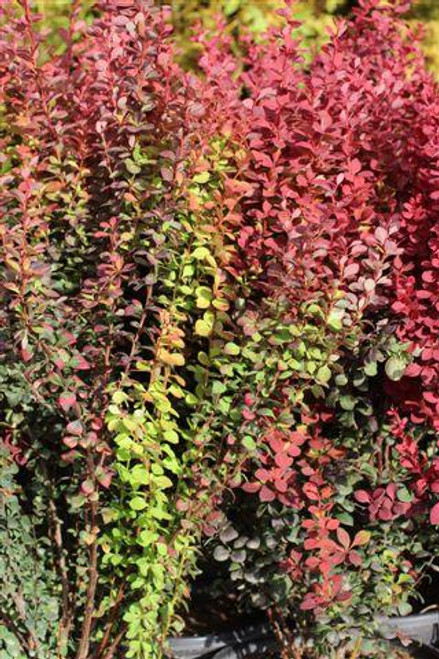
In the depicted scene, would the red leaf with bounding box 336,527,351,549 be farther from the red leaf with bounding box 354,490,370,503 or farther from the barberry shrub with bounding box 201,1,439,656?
the red leaf with bounding box 354,490,370,503

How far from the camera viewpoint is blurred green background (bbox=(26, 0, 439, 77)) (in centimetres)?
554

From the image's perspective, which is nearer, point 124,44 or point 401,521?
point 124,44

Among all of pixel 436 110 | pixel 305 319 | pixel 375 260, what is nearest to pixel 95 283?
pixel 305 319

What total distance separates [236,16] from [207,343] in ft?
12.5

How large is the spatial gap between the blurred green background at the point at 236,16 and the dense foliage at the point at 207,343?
118 inches

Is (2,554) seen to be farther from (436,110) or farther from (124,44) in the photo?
(436,110)

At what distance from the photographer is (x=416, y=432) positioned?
2.54 metres

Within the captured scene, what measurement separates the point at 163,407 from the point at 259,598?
767 millimetres

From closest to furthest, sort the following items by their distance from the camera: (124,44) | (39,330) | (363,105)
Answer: (39,330), (124,44), (363,105)

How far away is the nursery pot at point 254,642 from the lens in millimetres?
2828

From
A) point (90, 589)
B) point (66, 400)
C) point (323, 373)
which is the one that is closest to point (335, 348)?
point (323, 373)

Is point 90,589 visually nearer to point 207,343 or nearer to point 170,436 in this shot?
point 170,436

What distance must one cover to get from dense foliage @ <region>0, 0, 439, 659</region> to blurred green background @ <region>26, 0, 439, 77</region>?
3004mm

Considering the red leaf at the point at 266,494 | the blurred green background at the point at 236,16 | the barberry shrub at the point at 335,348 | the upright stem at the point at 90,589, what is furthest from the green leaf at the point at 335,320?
the blurred green background at the point at 236,16
